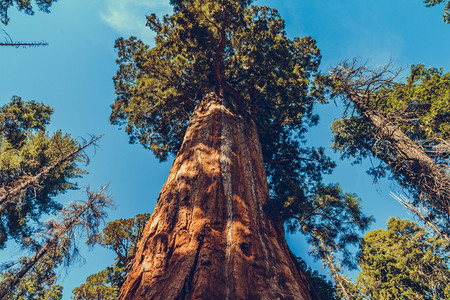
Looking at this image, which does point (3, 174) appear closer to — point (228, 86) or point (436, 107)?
point (228, 86)

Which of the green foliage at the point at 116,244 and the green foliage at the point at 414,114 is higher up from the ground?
the green foliage at the point at 414,114

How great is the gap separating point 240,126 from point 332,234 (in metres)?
4.41

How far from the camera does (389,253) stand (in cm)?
1598

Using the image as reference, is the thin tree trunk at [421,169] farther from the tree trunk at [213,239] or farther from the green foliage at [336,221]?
the tree trunk at [213,239]

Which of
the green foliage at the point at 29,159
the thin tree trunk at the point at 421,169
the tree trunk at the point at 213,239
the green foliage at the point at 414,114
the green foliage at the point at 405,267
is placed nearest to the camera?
the tree trunk at the point at 213,239

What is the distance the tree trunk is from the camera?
8.80 ft

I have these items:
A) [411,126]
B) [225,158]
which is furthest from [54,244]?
[411,126]

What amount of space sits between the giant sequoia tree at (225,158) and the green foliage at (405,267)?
8.17 m

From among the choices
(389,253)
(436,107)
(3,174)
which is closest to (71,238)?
(3,174)

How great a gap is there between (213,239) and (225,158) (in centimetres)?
217

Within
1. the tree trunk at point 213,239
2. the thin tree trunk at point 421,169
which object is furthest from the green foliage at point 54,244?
the thin tree trunk at point 421,169

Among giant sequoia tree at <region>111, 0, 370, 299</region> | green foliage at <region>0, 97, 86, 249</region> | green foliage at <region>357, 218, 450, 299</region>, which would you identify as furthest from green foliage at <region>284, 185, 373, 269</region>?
green foliage at <region>0, 97, 86, 249</region>

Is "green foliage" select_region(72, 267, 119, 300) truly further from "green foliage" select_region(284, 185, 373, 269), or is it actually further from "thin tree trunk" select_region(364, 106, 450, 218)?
"thin tree trunk" select_region(364, 106, 450, 218)

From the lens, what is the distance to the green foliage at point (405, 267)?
1366 centimetres
